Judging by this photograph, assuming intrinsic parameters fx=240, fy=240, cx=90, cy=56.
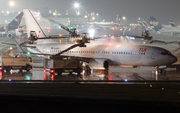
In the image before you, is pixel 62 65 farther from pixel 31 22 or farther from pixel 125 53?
pixel 31 22

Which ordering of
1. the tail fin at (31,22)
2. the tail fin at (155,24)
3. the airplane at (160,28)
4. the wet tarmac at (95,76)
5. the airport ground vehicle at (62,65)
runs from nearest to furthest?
the wet tarmac at (95,76) → the airport ground vehicle at (62,65) → the tail fin at (31,22) → the airplane at (160,28) → the tail fin at (155,24)

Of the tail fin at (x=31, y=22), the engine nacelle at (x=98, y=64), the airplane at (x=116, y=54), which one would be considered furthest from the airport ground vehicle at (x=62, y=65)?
the tail fin at (x=31, y=22)

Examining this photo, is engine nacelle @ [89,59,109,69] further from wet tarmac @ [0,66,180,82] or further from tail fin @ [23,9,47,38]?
tail fin @ [23,9,47,38]

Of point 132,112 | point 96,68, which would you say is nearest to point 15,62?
point 96,68

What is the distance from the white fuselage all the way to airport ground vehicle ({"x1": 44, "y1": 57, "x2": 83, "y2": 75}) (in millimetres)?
5589

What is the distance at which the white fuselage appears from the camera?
3456 cm

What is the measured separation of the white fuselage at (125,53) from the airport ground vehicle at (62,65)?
5589 mm

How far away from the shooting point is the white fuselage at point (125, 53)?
113ft

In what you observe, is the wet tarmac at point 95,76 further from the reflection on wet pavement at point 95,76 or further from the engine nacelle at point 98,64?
the engine nacelle at point 98,64

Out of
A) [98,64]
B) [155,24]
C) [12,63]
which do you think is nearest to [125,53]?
[98,64]

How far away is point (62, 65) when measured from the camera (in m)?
32.5

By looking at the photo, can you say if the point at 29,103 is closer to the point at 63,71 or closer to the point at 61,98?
the point at 61,98

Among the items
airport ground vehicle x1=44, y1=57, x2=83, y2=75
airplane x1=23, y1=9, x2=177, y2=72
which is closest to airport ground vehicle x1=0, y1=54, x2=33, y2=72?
airplane x1=23, y1=9, x2=177, y2=72

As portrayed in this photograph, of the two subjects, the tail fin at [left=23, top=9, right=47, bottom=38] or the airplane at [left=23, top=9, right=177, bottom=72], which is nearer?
the airplane at [left=23, top=9, right=177, bottom=72]
